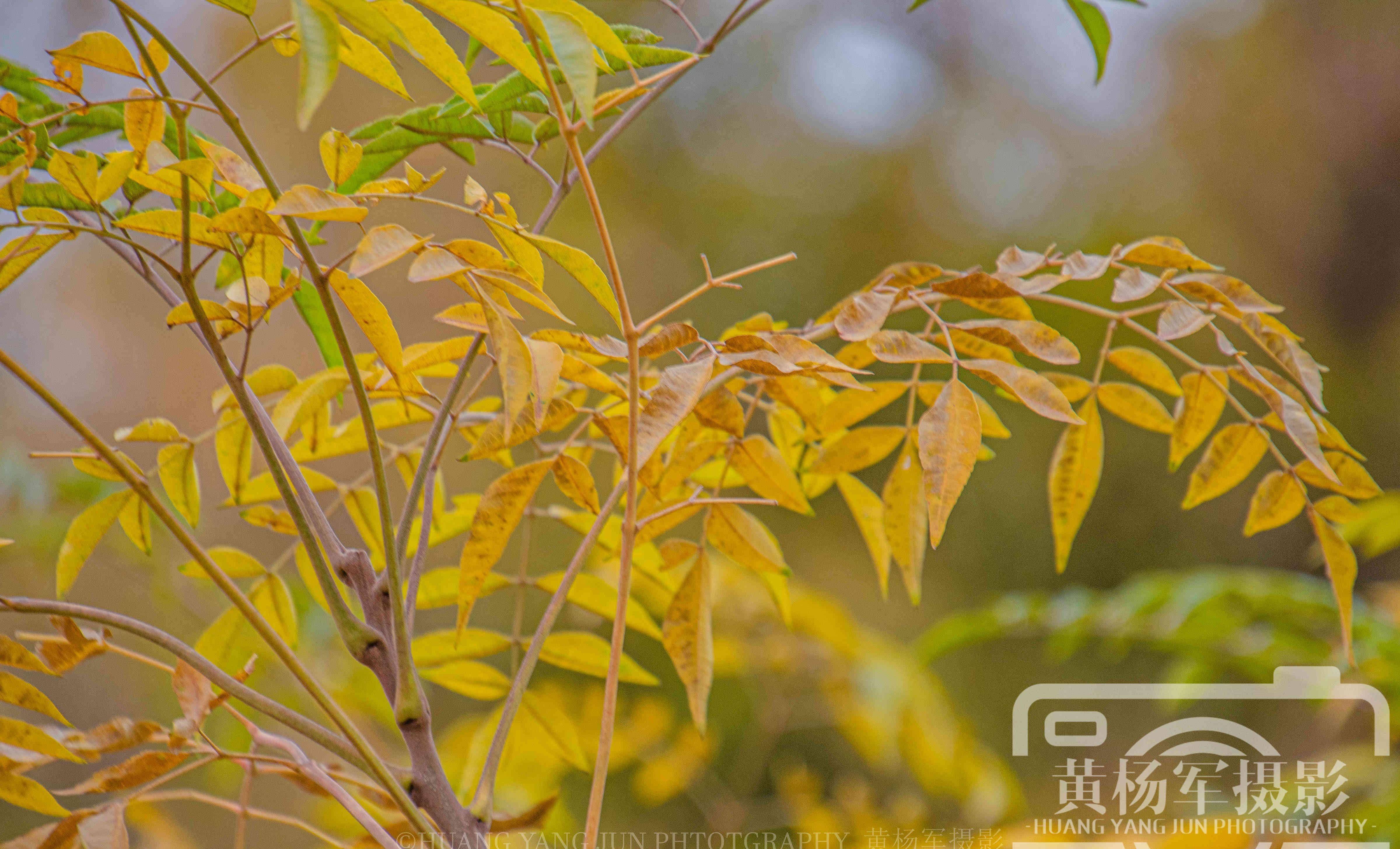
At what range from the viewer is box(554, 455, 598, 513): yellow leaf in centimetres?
18

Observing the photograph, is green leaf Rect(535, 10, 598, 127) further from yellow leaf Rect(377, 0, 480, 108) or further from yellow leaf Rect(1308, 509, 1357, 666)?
yellow leaf Rect(1308, 509, 1357, 666)

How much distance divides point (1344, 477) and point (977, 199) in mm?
974

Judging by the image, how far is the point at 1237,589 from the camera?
47 centimetres

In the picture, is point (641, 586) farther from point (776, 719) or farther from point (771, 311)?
point (771, 311)

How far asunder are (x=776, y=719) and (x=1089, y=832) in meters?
0.32

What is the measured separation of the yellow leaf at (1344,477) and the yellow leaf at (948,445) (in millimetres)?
96

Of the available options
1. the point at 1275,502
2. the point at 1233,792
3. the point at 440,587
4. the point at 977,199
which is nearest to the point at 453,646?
the point at 440,587

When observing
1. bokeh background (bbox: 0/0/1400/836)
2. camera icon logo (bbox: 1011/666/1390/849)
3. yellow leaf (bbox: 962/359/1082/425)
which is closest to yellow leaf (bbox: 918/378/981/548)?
yellow leaf (bbox: 962/359/1082/425)

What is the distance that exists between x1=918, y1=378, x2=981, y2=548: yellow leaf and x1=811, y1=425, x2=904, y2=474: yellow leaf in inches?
2.5

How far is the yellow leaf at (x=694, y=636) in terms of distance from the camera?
20cm

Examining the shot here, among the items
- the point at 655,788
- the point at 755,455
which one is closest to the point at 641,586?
the point at 655,788

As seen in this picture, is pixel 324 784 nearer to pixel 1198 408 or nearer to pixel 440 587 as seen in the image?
pixel 440 587

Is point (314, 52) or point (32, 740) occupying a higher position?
point (314, 52)

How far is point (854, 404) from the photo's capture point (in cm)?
22
